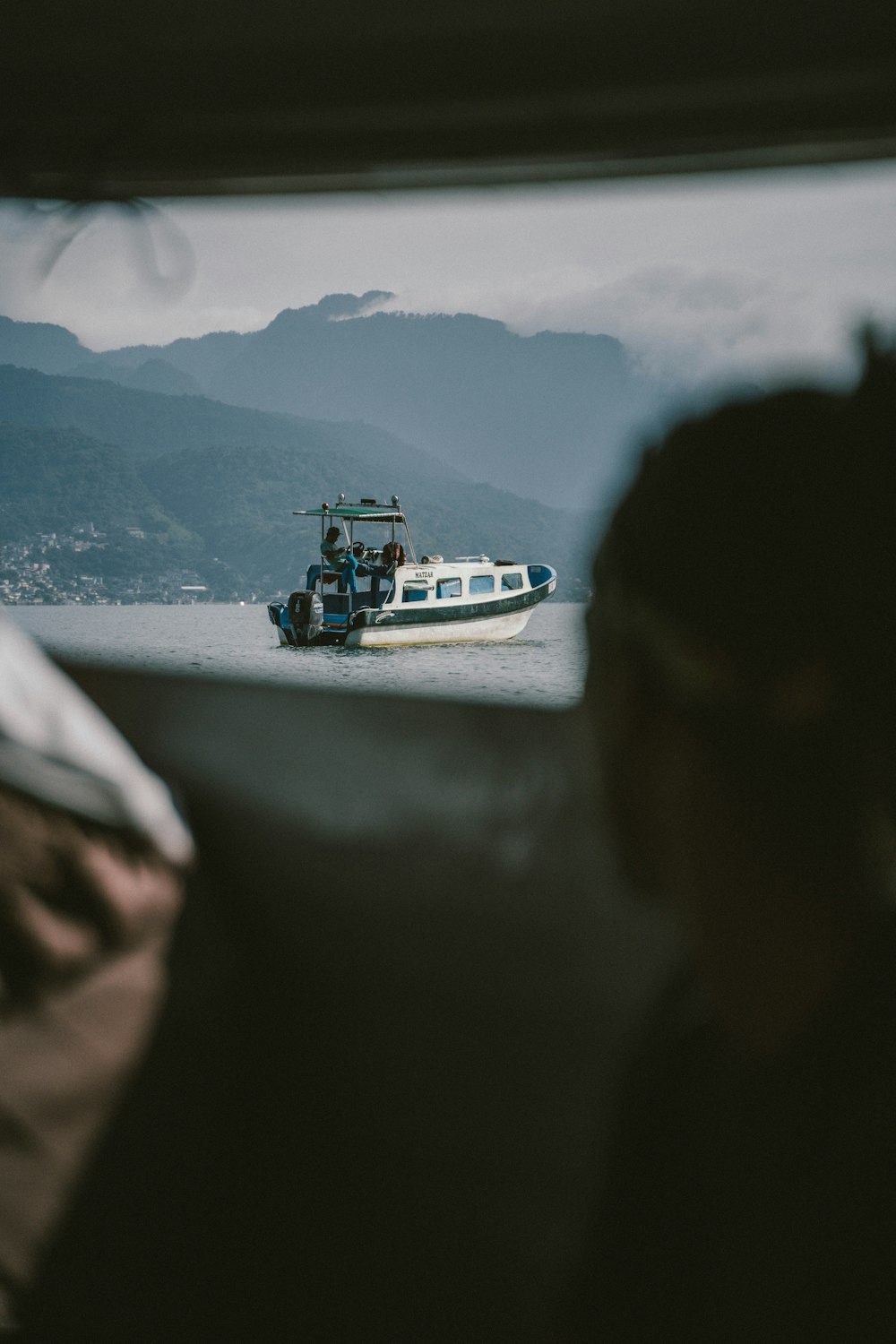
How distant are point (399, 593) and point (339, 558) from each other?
1.36ft

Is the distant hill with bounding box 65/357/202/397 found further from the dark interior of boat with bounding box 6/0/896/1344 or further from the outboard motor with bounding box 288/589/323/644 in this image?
the dark interior of boat with bounding box 6/0/896/1344

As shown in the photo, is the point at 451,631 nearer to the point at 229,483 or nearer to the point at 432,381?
the point at 229,483

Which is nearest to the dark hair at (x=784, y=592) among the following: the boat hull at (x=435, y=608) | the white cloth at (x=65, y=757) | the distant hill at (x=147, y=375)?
the white cloth at (x=65, y=757)

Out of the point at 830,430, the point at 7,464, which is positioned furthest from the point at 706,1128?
the point at 7,464

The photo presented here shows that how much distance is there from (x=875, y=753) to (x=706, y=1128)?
0.70 feet

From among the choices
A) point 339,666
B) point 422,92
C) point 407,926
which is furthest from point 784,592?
point 339,666

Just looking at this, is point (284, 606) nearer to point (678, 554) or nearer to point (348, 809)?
point (348, 809)

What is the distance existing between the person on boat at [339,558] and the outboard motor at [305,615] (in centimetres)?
23

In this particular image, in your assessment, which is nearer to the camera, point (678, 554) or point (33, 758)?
point (678, 554)

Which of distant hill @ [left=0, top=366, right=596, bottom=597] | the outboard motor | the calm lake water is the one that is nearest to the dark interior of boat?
the calm lake water

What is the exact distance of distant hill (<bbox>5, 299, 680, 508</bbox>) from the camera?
7402 millimetres

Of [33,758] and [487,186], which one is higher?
[487,186]

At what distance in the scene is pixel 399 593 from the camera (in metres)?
5.59

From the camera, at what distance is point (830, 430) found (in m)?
0.42
